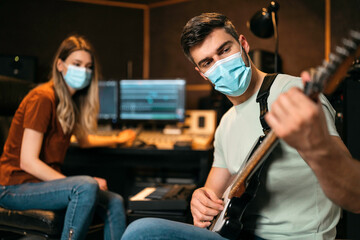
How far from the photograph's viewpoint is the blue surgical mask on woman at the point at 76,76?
5.97ft

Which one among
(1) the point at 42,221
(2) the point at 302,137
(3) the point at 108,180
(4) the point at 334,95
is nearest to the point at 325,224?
(2) the point at 302,137

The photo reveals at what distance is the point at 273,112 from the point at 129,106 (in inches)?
88.3

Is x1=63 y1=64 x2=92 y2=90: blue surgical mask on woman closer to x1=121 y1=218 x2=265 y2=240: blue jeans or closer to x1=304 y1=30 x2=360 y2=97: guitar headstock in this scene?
x1=121 y1=218 x2=265 y2=240: blue jeans

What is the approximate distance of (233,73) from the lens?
104cm

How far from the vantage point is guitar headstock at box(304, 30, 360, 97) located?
519mm

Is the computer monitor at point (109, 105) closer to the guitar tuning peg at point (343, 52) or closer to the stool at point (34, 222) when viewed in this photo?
the stool at point (34, 222)

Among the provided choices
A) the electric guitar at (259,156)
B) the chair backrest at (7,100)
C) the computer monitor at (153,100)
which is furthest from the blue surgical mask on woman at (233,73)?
the computer monitor at (153,100)

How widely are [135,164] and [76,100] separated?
0.68 m

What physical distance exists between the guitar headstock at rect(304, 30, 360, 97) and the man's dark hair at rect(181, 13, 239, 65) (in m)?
0.55

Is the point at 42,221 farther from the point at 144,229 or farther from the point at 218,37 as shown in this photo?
the point at 218,37

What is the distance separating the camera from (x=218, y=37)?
108 centimetres

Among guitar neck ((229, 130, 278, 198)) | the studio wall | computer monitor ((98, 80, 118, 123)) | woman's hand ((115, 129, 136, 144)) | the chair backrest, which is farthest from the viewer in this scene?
computer monitor ((98, 80, 118, 123))

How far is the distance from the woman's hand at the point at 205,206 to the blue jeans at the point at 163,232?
3.9 inches

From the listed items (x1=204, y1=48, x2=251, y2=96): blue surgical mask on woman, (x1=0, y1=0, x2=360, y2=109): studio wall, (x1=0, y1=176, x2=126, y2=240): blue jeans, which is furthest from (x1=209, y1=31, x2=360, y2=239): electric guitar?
(x1=0, y1=0, x2=360, y2=109): studio wall
